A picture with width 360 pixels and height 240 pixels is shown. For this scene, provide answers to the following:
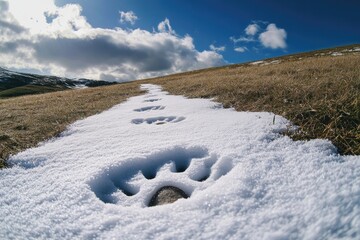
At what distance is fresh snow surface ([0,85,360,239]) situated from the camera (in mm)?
2486

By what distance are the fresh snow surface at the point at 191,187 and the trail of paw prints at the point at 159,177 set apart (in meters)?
0.01

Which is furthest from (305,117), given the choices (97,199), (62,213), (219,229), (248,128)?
(62,213)

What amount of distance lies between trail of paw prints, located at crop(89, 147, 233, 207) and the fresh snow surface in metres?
0.01

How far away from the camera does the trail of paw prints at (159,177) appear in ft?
11.0

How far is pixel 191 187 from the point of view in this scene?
3402 millimetres

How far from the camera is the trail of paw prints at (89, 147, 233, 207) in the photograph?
3355 millimetres

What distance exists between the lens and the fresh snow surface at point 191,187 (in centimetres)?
249

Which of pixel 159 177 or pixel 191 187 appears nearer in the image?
pixel 191 187

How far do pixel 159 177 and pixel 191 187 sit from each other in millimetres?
518

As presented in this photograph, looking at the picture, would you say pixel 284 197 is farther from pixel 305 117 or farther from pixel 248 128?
pixel 305 117

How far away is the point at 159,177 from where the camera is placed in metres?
3.70

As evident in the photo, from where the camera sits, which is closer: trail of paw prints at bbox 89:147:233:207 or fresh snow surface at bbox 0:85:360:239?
fresh snow surface at bbox 0:85:360:239

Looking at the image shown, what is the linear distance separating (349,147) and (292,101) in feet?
9.34

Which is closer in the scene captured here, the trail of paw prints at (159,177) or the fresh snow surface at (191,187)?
the fresh snow surface at (191,187)
